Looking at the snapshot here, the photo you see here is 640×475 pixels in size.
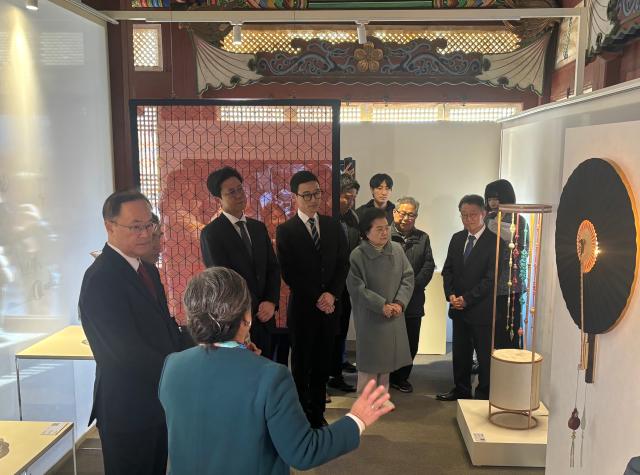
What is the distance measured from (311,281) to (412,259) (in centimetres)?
116

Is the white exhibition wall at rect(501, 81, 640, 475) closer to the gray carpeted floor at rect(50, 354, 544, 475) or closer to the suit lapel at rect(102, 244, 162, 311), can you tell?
the gray carpeted floor at rect(50, 354, 544, 475)

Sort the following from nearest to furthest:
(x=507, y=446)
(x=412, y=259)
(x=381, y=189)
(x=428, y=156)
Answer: (x=507, y=446) < (x=412, y=259) < (x=381, y=189) < (x=428, y=156)

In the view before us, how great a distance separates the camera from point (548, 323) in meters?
3.79

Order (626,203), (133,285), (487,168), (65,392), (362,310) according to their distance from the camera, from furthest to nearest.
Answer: (487,168), (362,310), (65,392), (133,285), (626,203)

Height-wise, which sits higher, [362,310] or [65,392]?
[362,310]

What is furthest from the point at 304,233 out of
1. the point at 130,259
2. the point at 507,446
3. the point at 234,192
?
the point at 507,446

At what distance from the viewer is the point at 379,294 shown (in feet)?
12.4

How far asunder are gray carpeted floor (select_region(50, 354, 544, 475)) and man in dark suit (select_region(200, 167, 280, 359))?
0.89 m

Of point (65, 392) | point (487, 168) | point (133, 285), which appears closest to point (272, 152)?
point (133, 285)

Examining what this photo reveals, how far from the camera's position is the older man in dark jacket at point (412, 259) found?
4398 mm

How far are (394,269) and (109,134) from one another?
1969 mm

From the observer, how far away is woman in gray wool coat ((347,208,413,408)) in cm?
375

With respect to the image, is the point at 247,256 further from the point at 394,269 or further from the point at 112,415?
the point at 112,415

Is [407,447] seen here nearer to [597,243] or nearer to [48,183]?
[597,243]
